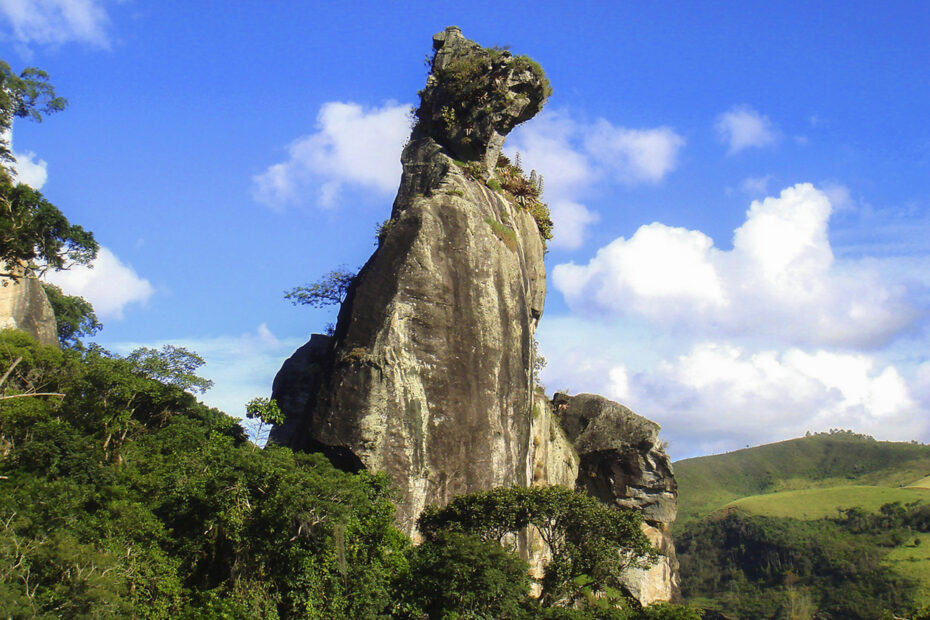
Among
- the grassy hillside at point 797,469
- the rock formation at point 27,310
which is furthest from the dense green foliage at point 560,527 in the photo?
the grassy hillside at point 797,469

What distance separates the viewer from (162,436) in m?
26.5

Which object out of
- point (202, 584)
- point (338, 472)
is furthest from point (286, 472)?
point (202, 584)

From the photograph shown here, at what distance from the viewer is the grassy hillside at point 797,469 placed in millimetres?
146775

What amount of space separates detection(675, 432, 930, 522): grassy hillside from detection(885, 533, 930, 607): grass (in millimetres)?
42838

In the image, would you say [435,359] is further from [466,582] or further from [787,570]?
[787,570]

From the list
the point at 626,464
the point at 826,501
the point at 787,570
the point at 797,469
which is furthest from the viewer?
the point at 797,469

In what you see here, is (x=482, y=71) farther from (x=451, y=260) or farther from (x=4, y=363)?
(x=4, y=363)

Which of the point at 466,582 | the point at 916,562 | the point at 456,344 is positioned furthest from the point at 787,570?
the point at 466,582

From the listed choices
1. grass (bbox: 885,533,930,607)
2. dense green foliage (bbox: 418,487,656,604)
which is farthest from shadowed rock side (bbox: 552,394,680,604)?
grass (bbox: 885,533,930,607)

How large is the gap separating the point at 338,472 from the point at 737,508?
113141mm

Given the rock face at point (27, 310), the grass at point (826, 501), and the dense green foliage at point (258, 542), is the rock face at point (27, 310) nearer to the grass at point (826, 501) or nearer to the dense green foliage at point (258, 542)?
the dense green foliage at point (258, 542)

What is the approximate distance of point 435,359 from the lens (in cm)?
2420

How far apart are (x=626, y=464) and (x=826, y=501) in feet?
318

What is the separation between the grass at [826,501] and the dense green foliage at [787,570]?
158 inches
